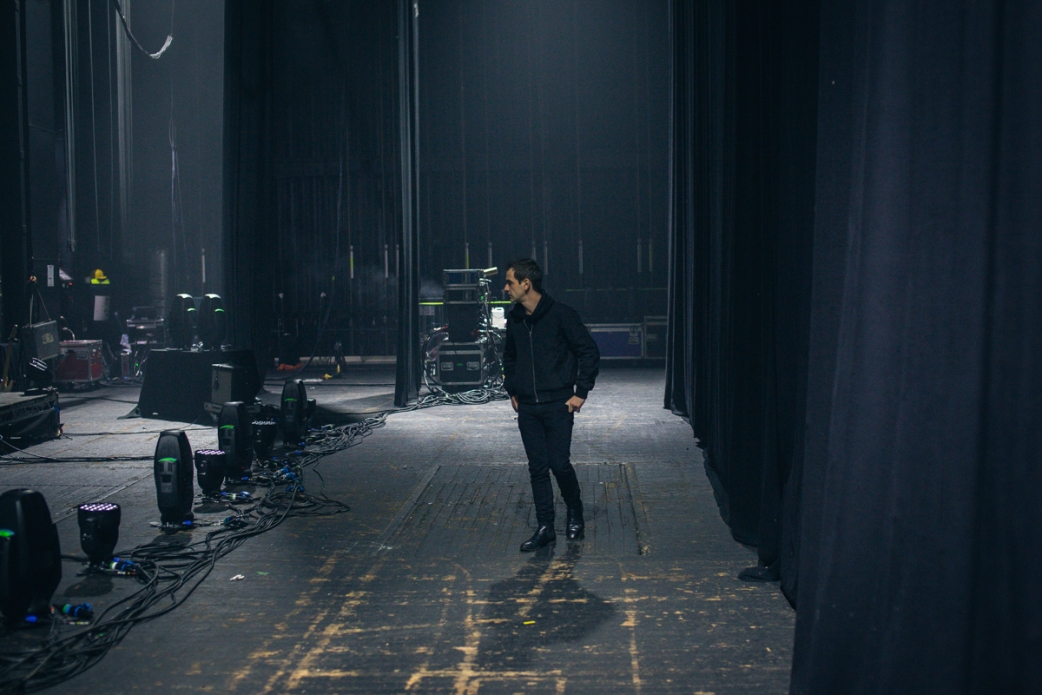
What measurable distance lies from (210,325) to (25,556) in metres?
7.42

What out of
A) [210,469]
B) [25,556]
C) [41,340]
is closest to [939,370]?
[25,556]

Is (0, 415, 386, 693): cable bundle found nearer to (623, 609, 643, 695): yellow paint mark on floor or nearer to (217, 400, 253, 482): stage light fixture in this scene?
(217, 400, 253, 482): stage light fixture

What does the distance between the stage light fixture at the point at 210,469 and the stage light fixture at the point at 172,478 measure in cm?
65

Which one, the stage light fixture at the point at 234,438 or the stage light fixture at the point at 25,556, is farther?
the stage light fixture at the point at 234,438

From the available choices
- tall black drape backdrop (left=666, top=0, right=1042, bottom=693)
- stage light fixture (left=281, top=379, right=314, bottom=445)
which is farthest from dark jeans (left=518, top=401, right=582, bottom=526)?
stage light fixture (left=281, top=379, right=314, bottom=445)

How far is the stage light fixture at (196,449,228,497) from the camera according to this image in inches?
249

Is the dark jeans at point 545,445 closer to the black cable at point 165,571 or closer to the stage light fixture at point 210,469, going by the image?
the black cable at point 165,571

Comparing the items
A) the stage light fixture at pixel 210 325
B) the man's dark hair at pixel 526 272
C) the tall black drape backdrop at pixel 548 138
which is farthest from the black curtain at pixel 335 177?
the man's dark hair at pixel 526 272

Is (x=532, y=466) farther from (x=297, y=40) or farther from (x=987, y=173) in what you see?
(x=297, y=40)

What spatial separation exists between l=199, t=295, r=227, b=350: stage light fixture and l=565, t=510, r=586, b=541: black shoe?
718 cm

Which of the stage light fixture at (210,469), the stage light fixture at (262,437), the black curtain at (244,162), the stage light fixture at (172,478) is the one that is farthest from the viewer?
the black curtain at (244,162)

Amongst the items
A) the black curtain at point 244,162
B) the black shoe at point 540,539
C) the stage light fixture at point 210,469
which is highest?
the black curtain at point 244,162

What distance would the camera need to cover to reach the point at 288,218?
58.5ft

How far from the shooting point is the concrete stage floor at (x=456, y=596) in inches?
136
